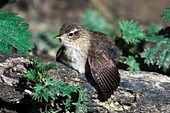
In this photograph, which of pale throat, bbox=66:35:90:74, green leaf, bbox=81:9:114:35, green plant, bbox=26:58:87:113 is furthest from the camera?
green leaf, bbox=81:9:114:35

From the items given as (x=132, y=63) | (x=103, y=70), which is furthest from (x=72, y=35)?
(x=132, y=63)

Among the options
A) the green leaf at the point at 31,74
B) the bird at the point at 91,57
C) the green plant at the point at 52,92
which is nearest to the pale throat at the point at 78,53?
the bird at the point at 91,57

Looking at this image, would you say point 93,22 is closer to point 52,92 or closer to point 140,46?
point 140,46

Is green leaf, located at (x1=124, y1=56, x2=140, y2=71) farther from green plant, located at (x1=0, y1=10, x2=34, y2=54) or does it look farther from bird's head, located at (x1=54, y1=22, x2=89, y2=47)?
green plant, located at (x1=0, y1=10, x2=34, y2=54)

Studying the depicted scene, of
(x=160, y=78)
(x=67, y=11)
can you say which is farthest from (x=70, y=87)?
(x=67, y=11)

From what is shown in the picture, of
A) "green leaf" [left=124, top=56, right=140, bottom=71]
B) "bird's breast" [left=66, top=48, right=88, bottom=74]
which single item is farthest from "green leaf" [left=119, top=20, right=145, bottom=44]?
"bird's breast" [left=66, top=48, right=88, bottom=74]

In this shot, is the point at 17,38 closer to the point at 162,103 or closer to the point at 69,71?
the point at 69,71

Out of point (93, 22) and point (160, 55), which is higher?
point (93, 22)
